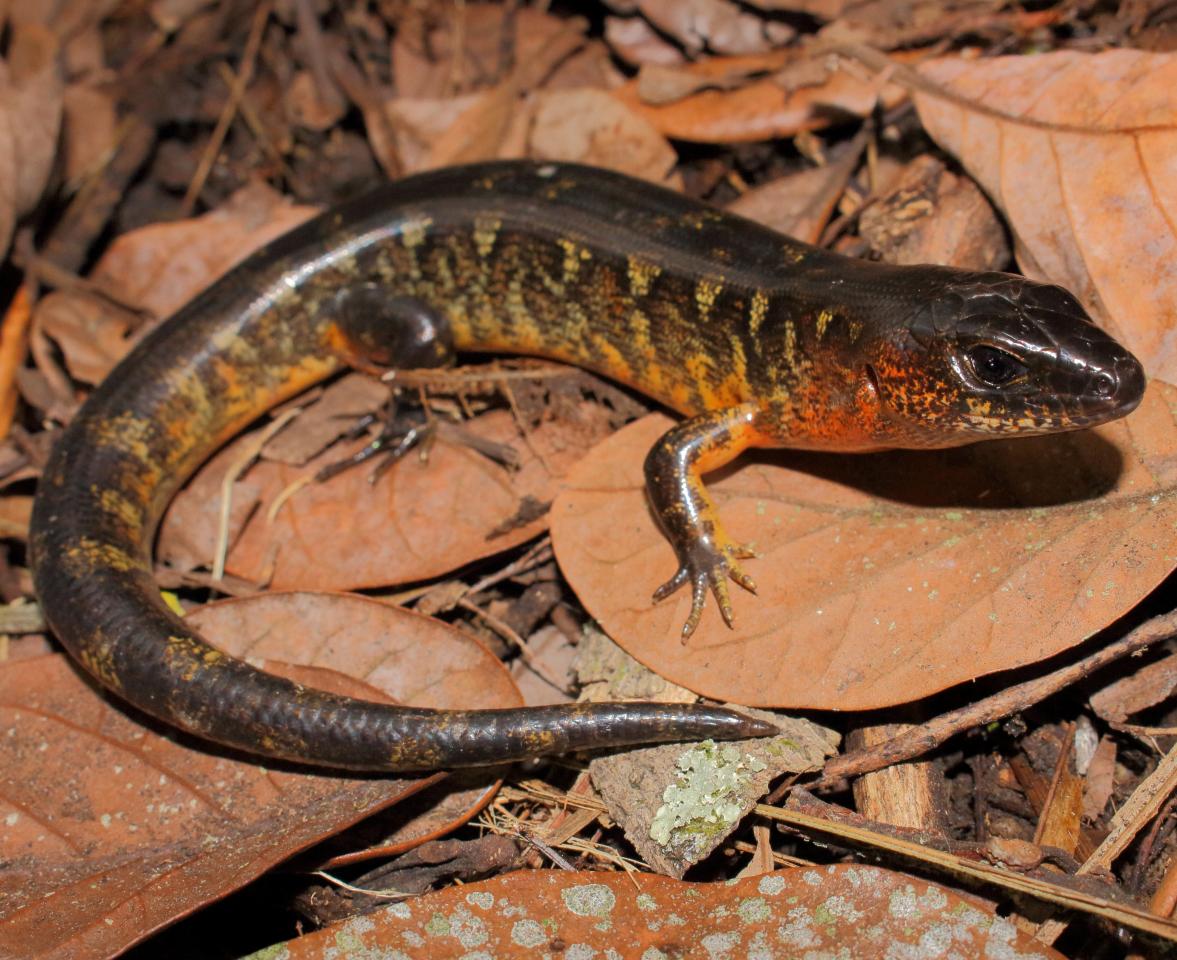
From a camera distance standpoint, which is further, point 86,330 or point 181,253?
point 181,253

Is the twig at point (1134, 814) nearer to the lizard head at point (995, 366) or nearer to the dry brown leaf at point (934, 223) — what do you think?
the lizard head at point (995, 366)

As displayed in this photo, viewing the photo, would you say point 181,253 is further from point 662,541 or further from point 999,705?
point 999,705

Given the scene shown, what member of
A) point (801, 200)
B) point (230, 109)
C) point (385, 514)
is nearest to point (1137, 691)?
point (801, 200)

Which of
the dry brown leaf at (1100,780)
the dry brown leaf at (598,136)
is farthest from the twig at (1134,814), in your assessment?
the dry brown leaf at (598,136)

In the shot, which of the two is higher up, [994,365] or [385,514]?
[994,365]

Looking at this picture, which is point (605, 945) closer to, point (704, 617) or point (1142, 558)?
point (704, 617)

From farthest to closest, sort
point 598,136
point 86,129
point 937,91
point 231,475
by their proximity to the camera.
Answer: point 86,129
point 598,136
point 231,475
point 937,91

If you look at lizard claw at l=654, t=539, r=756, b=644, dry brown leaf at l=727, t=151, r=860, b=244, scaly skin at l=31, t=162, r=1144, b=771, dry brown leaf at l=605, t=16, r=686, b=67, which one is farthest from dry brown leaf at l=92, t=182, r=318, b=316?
lizard claw at l=654, t=539, r=756, b=644
